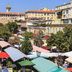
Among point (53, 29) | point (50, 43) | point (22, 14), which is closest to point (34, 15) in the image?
point (22, 14)

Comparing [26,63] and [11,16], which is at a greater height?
[11,16]

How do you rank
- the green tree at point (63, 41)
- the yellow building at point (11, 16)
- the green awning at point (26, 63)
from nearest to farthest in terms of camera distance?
1. the green awning at point (26, 63)
2. the green tree at point (63, 41)
3. the yellow building at point (11, 16)

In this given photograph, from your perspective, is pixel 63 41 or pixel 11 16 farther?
pixel 11 16

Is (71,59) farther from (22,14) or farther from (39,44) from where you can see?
(22,14)

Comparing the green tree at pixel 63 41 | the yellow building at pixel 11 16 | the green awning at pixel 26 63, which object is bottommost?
the green awning at pixel 26 63

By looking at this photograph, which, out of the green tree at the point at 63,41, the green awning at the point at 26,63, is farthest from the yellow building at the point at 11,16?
the green awning at the point at 26,63

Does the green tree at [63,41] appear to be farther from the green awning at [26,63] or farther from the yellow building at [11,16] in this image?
the yellow building at [11,16]

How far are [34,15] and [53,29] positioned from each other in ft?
122

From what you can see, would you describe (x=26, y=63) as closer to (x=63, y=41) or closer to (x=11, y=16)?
(x=63, y=41)

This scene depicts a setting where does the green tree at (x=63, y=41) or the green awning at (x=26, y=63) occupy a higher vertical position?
the green tree at (x=63, y=41)

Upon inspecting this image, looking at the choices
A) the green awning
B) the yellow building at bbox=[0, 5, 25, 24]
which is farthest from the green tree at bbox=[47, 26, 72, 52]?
the yellow building at bbox=[0, 5, 25, 24]

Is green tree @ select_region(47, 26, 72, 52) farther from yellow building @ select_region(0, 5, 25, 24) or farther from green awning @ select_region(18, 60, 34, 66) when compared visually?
yellow building @ select_region(0, 5, 25, 24)

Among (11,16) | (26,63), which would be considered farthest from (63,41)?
(11,16)

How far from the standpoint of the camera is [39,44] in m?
40.6
